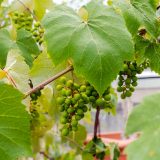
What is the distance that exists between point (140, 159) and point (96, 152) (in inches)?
37.6

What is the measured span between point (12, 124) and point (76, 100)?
191mm

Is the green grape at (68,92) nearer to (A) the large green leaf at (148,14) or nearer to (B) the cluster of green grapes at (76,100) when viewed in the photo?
(B) the cluster of green grapes at (76,100)

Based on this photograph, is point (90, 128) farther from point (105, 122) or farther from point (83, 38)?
point (83, 38)

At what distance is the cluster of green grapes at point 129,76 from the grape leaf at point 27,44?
29cm

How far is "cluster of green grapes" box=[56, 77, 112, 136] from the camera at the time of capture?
39.6 inches

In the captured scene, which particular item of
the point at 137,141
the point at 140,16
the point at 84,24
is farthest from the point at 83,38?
the point at 137,141

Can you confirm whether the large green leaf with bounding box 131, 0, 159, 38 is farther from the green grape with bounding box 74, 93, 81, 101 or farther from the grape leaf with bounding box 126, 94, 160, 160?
the grape leaf with bounding box 126, 94, 160, 160

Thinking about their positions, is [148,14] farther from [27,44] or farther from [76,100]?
[27,44]

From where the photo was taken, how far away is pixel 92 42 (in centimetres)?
93

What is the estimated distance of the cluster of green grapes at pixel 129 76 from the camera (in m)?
1.06

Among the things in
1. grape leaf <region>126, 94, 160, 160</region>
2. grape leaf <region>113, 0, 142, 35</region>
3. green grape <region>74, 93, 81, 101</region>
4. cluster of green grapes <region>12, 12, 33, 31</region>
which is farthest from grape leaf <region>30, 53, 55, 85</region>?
grape leaf <region>126, 94, 160, 160</region>

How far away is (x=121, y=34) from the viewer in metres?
0.94

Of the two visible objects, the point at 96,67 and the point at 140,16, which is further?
the point at 140,16

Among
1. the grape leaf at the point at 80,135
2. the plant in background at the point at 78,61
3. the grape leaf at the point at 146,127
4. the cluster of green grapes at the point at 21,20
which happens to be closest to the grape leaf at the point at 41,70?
the plant in background at the point at 78,61
